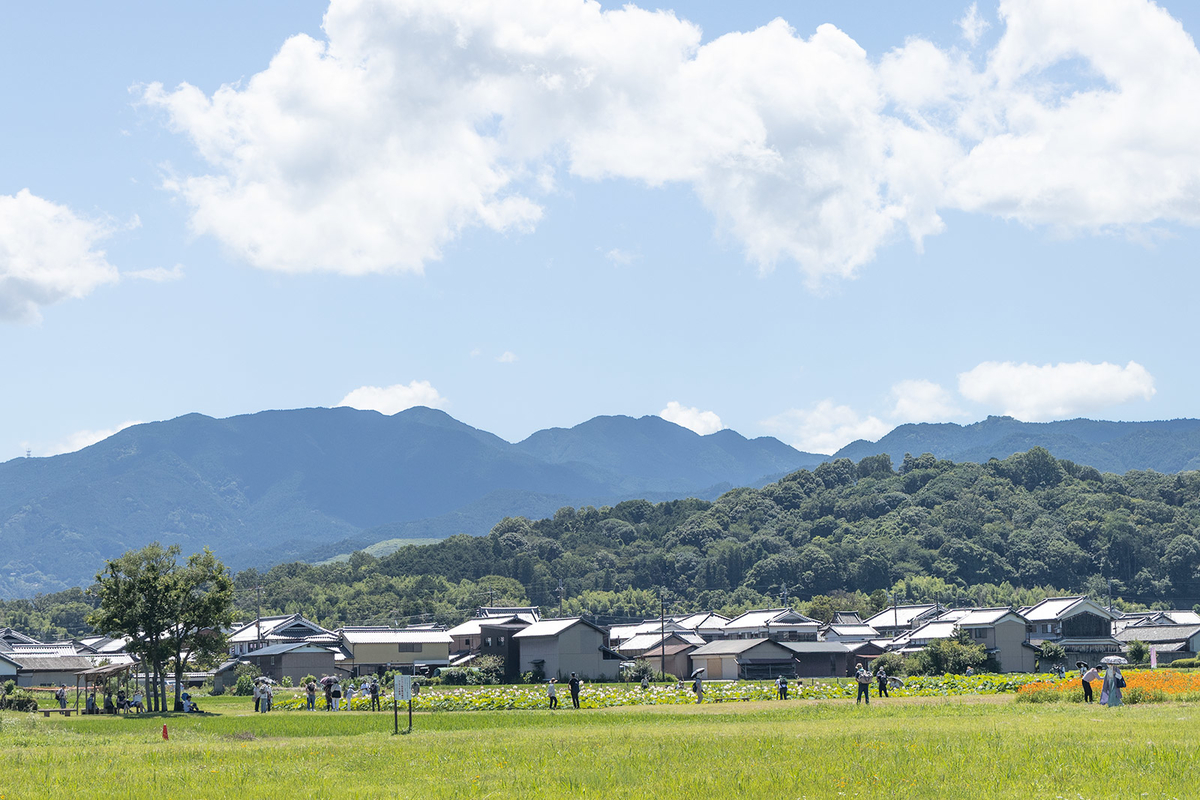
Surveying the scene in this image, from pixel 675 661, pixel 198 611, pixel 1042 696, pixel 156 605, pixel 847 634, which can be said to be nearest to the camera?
pixel 1042 696

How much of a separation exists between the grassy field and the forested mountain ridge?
102 m

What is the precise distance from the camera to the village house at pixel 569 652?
7669cm

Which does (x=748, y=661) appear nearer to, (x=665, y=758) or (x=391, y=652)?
(x=391, y=652)

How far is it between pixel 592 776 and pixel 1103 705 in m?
20.7

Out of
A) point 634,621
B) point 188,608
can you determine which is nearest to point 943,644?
point 188,608

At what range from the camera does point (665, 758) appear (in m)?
22.0

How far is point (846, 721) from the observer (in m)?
30.6

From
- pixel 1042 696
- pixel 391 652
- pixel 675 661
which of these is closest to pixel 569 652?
pixel 675 661

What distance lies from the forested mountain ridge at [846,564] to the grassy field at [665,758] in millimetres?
102038

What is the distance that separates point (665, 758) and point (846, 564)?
14779 cm

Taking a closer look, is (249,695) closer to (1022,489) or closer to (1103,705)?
(1103,705)

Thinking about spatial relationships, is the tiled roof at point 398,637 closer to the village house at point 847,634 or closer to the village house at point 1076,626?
the village house at point 847,634

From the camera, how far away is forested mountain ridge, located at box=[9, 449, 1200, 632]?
155 meters

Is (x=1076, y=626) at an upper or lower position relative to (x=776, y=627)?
lower
